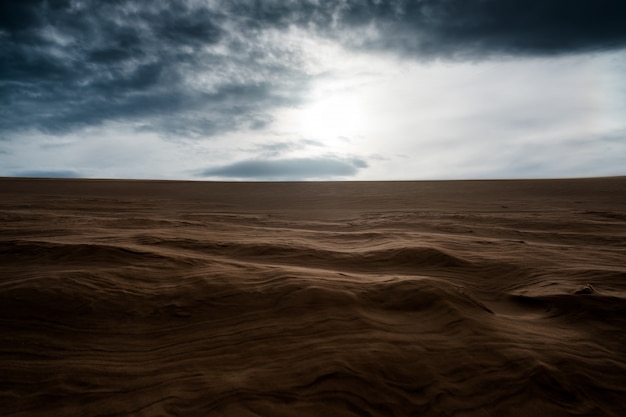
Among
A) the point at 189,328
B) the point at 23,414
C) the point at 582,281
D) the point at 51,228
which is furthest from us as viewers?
the point at 51,228

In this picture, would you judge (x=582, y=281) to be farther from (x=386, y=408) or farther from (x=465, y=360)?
(x=386, y=408)

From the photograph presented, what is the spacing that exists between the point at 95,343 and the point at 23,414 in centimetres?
110

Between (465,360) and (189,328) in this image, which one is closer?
(465,360)

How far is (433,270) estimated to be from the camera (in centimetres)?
719

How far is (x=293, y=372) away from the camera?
3590 mm

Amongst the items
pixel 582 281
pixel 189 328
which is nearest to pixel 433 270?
pixel 582 281

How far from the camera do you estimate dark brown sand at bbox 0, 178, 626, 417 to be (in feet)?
10.8

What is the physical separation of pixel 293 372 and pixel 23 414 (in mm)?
2270

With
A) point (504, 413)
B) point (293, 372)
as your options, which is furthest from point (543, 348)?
point (293, 372)

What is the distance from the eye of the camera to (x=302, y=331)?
4.38 meters

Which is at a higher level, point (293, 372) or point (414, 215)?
point (414, 215)

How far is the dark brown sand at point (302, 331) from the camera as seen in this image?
3.29 metres

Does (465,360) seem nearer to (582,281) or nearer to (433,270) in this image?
(433,270)

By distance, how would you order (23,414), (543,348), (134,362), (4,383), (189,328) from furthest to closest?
(189,328), (543,348), (134,362), (4,383), (23,414)
